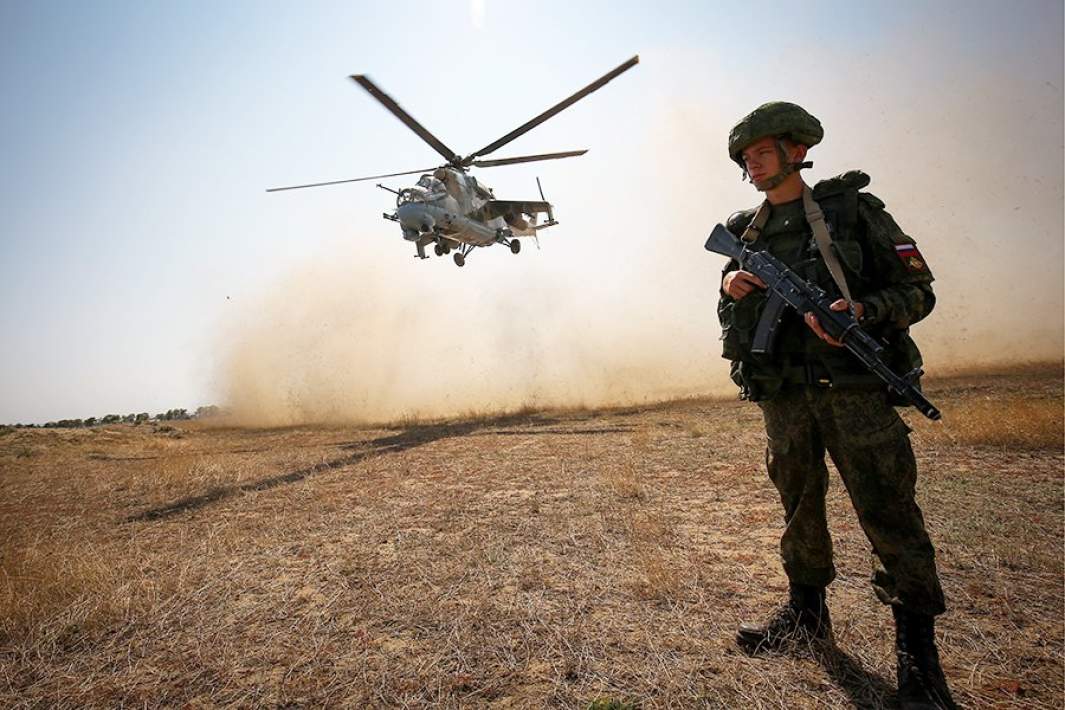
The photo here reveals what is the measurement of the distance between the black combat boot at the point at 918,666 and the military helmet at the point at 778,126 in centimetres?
219

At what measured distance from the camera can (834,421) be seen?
243 cm

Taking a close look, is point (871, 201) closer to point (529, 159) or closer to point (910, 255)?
point (910, 255)

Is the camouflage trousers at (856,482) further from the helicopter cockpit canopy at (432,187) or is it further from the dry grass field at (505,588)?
the helicopter cockpit canopy at (432,187)

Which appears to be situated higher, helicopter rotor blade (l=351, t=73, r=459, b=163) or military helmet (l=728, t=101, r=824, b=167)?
helicopter rotor blade (l=351, t=73, r=459, b=163)

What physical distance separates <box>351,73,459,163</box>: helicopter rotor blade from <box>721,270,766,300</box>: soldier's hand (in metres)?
12.2

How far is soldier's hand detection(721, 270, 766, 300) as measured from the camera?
268 cm

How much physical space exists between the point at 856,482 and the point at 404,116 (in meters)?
13.7

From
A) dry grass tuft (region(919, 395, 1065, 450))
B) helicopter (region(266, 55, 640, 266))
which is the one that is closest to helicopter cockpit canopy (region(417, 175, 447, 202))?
helicopter (region(266, 55, 640, 266))

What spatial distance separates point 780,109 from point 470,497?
197 inches

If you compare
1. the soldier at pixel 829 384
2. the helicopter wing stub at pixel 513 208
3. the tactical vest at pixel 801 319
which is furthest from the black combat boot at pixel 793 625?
the helicopter wing stub at pixel 513 208

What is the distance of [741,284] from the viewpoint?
272 cm

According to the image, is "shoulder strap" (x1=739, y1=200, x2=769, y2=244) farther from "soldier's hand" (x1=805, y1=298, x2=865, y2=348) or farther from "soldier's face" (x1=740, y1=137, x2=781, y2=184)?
"soldier's hand" (x1=805, y1=298, x2=865, y2=348)

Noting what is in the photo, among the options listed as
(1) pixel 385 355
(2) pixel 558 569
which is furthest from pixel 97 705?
(1) pixel 385 355

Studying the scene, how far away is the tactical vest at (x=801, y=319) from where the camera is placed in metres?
2.43
